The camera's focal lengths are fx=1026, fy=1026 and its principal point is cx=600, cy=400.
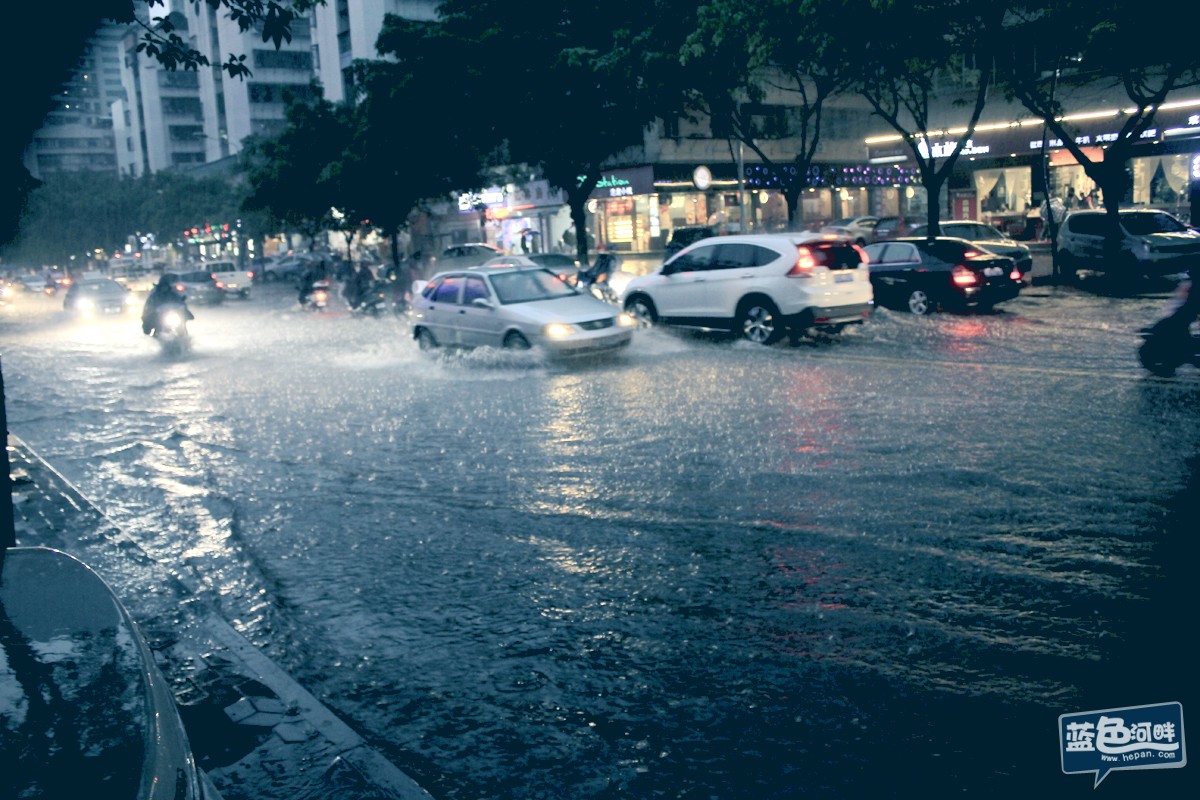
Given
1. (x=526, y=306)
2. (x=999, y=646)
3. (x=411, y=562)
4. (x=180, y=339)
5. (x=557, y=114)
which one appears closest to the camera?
→ (x=999, y=646)

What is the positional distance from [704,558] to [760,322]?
10438 mm

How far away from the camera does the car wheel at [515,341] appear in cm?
1516

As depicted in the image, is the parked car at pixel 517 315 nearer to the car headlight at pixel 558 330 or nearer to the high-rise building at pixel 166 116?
the car headlight at pixel 558 330

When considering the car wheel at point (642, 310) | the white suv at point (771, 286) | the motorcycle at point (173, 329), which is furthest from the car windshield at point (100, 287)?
the white suv at point (771, 286)

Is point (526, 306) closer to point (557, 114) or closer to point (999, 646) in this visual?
point (999, 646)

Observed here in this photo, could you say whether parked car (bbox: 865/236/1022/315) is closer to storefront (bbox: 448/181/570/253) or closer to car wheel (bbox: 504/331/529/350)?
car wheel (bbox: 504/331/529/350)

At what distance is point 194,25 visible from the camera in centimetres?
9756

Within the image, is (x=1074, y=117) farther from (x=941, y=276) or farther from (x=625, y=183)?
(x=941, y=276)

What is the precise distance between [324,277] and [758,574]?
2894 cm

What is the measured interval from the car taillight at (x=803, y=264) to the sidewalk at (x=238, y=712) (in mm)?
11077

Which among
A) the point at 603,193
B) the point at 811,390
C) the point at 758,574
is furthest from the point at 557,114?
the point at 758,574

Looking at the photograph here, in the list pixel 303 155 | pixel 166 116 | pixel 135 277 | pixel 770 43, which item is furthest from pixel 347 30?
pixel 166 116

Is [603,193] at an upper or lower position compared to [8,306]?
upper

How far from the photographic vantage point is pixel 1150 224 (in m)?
23.2
